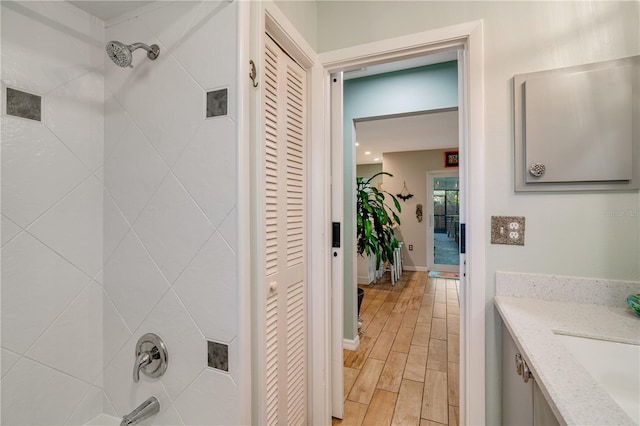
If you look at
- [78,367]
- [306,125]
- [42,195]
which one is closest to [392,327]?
[306,125]

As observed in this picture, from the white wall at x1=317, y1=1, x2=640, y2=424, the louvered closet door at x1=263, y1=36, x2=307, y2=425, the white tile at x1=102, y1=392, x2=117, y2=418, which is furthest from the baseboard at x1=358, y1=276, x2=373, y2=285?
the white tile at x1=102, y1=392, x2=117, y2=418

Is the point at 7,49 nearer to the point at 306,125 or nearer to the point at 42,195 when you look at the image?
the point at 42,195

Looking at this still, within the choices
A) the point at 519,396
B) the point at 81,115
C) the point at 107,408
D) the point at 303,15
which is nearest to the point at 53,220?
the point at 81,115

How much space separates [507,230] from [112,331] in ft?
5.71

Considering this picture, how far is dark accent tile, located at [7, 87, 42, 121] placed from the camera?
0.94 metres

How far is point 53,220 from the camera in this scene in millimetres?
1053

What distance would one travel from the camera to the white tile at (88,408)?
3.68 feet

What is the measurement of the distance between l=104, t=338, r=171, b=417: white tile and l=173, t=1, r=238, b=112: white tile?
1050 millimetres

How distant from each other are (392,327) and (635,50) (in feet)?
9.02

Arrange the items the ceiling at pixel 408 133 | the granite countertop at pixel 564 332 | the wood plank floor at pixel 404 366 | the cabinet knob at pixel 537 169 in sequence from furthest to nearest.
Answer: the ceiling at pixel 408 133 < the wood plank floor at pixel 404 366 < the cabinet knob at pixel 537 169 < the granite countertop at pixel 564 332

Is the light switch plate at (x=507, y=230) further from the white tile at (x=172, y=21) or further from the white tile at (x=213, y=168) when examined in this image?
the white tile at (x=172, y=21)

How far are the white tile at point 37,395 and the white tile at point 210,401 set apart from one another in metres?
0.46

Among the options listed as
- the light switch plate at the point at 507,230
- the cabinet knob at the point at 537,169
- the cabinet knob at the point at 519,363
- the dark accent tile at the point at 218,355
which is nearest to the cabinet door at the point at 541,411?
the cabinet knob at the point at 519,363

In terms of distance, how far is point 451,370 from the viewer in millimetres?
2234
